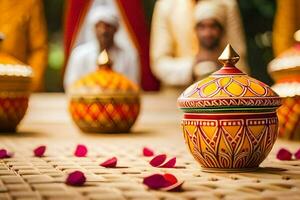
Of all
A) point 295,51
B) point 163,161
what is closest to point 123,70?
point 295,51

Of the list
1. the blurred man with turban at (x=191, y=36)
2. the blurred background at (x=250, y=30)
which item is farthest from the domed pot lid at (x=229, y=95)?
the blurred background at (x=250, y=30)

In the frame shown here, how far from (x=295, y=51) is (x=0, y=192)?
1.40 m

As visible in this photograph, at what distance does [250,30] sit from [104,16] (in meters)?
1.18

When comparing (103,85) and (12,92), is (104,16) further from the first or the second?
(12,92)

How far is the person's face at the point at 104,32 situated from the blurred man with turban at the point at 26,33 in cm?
37

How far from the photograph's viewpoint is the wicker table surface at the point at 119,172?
1074 mm

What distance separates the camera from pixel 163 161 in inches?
58.2

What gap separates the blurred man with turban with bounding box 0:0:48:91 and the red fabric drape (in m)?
0.42

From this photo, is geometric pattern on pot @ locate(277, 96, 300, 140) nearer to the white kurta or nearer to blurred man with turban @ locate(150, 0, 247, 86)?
blurred man with turban @ locate(150, 0, 247, 86)

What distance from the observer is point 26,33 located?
330cm

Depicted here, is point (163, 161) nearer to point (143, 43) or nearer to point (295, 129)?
point (295, 129)

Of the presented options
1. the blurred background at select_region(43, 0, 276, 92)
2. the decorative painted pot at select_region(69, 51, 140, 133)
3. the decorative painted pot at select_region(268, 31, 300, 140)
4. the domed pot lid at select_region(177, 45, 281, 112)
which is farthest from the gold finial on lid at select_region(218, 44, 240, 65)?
the blurred background at select_region(43, 0, 276, 92)

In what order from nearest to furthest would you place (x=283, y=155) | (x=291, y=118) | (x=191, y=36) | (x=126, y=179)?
(x=126, y=179), (x=283, y=155), (x=291, y=118), (x=191, y=36)

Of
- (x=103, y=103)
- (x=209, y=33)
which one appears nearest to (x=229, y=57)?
(x=103, y=103)
